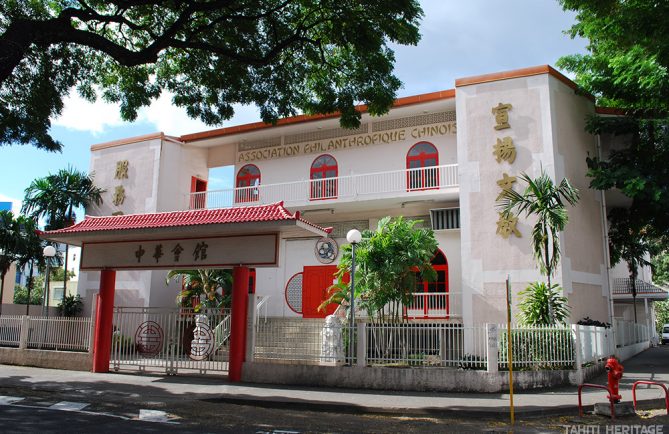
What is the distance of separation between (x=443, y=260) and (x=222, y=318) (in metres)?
8.14

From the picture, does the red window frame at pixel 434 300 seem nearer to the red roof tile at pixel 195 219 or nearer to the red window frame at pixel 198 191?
the red roof tile at pixel 195 219

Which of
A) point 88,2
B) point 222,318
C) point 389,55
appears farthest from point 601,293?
point 88,2

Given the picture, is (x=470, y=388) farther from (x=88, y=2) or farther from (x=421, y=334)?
(x=88, y=2)

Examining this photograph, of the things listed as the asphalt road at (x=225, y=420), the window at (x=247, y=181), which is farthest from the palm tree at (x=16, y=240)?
the asphalt road at (x=225, y=420)

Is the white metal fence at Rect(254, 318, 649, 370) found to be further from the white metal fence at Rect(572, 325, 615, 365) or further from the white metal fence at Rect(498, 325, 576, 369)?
the white metal fence at Rect(572, 325, 615, 365)

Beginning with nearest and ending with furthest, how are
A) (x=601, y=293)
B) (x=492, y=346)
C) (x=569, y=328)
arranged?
(x=492, y=346), (x=569, y=328), (x=601, y=293)

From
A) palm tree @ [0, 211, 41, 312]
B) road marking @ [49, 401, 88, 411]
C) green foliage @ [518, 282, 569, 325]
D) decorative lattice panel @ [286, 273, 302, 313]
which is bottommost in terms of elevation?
road marking @ [49, 401, 88, 411]

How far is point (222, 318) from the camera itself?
1410 centimetres

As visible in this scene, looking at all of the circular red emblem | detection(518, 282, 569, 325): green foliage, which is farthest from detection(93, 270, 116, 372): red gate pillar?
detection(518, 282, 569, 325): green foliage

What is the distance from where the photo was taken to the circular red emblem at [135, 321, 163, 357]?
13820mm

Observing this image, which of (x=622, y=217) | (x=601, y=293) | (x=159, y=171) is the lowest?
(x=601, y=293)

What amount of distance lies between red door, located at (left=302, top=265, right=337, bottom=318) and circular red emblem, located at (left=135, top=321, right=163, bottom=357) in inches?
292

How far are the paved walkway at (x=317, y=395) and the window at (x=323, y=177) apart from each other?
9.28 m

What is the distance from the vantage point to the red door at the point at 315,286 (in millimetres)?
20391
